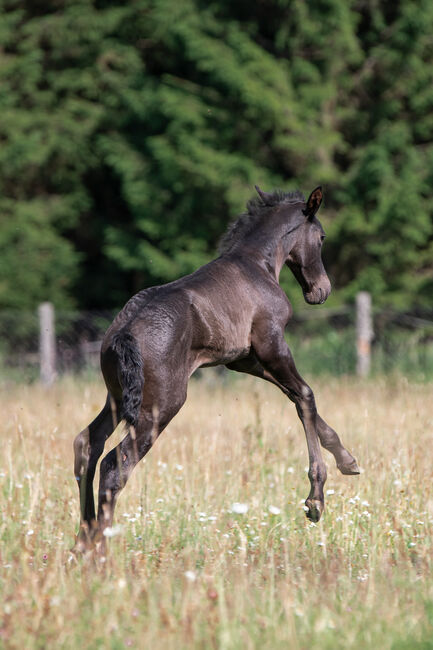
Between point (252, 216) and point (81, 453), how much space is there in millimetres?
2054

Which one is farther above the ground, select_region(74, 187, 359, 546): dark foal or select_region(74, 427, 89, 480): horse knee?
select_region(74, 187, 359, 546): dark foal

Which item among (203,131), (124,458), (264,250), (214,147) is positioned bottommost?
(214,147)

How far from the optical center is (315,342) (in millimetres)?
15867

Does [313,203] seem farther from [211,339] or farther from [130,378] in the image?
[130,378]

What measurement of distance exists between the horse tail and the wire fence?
848 centimetres

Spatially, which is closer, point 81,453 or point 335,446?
point 81,453

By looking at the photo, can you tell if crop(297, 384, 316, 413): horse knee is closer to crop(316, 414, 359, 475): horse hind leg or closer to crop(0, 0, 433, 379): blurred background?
crop(316, 414, 359, 475): horse hind leg

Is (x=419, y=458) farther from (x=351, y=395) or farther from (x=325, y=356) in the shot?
(x=325, y=356)

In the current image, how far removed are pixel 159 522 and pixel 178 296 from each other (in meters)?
1.30

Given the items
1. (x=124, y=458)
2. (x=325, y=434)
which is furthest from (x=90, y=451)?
(x=325, y=434)

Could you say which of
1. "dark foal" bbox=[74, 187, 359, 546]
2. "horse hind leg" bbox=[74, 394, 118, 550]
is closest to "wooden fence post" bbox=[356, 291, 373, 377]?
"dark foal" bbox=[74, 187, 359, 546]

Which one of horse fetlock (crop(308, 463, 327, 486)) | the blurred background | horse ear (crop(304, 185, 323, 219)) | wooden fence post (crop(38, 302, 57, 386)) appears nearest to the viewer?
horse fetlock (crop(308, 463, 327, 486))

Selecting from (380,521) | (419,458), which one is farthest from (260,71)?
(380,521)

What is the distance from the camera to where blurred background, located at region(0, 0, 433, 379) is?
16125 millimetres
